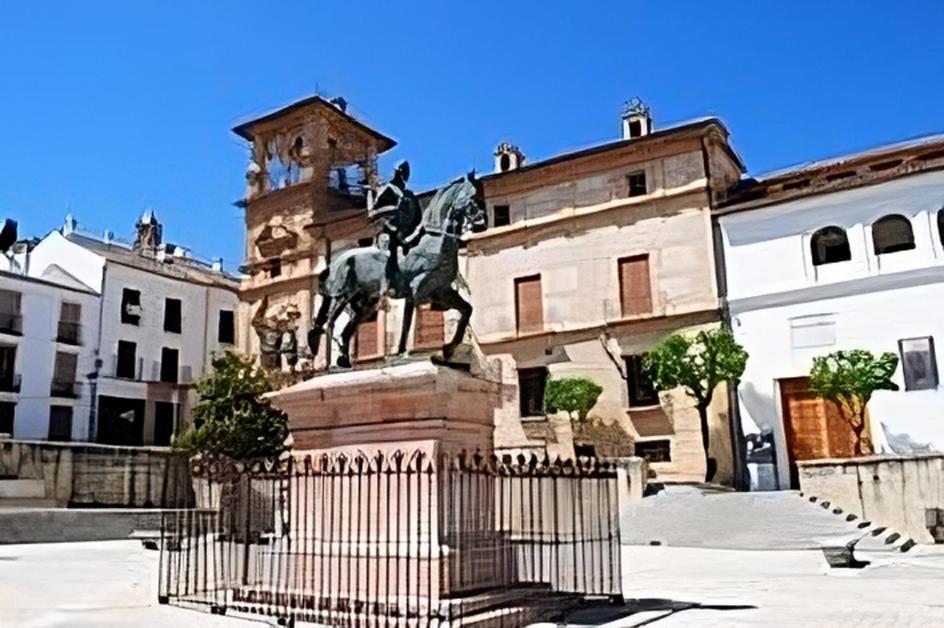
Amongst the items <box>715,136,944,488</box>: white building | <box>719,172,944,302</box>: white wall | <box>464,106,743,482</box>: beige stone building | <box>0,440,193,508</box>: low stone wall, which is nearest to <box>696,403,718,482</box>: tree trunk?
<box>464,106,743,482</box>: beige stone building

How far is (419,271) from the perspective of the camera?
8.30 meters

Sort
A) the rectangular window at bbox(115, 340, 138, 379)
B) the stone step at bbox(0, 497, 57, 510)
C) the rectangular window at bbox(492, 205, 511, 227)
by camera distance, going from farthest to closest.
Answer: the rectangular window at bbox(115, 340, 138, 379)
the rectangular window at bbox(492, 205, 511, 227)
the stone step at bbox(0, 497, 57, 510)

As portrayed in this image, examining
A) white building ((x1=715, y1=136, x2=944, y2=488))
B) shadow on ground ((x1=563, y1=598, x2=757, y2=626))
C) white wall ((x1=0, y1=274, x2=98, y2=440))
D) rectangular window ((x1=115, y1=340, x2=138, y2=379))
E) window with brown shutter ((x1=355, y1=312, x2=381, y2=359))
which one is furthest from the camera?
rectangular window ((x1=115, y1=340, x2=138, y2=379))

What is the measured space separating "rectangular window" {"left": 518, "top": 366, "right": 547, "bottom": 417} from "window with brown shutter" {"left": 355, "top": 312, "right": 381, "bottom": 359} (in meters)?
5.73

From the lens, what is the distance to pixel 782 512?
17.3 m

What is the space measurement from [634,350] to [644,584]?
1618cm

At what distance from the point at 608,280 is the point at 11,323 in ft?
77.6

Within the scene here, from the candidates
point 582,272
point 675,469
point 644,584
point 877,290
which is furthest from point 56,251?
point 644,584

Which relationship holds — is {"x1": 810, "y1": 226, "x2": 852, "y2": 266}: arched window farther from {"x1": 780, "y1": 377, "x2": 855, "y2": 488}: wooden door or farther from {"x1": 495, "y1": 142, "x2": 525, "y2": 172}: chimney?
{"x1": 495, "y1": 142, "x2": 525, "y2": 172}: chimney

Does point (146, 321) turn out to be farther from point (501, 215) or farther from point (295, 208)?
point (501, 215)

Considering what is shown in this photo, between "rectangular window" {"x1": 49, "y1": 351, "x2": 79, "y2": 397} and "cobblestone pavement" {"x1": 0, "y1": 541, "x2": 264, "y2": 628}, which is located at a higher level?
"rectangular window" {"x1": 49, "y1": 351, "x2": 79, "y2": 397}

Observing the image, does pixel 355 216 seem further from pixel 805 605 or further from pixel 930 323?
pixel 805 605

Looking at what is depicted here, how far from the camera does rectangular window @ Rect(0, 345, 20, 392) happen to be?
34.6 meters

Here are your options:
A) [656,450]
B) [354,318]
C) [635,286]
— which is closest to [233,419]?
[656,450]
